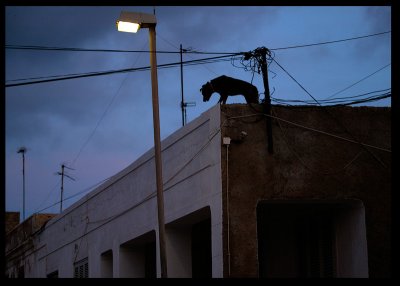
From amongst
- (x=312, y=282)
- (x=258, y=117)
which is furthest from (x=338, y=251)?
(x=312, y=282)

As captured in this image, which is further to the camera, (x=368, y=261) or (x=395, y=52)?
(x=368, y=261)

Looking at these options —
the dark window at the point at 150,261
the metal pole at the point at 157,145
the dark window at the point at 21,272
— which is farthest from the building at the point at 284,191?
the dark window at the point at 21,272

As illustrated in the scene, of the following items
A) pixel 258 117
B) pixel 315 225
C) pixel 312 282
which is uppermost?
pixel 258 117

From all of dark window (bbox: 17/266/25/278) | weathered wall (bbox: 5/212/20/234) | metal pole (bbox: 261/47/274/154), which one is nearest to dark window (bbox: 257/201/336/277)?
metal pole (bbox: 261/47/274/154)

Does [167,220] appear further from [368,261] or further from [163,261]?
[368,261]

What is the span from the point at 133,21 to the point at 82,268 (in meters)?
10.7

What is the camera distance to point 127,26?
14.6m

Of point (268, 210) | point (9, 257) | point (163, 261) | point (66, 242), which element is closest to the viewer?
point (163, 261)

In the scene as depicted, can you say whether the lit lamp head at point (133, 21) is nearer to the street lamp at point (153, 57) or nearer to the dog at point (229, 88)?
the street lamp at point (153, 57)

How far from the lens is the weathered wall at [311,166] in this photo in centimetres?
1454

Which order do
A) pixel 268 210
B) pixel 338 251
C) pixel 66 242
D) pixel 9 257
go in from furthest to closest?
pixel 9 257
pixel 66 242
pixel 268 210
pixel 338 251

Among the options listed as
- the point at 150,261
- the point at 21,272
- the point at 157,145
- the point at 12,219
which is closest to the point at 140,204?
the point at 150,261

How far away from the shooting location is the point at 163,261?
565 inches

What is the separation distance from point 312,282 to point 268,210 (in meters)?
9.36
